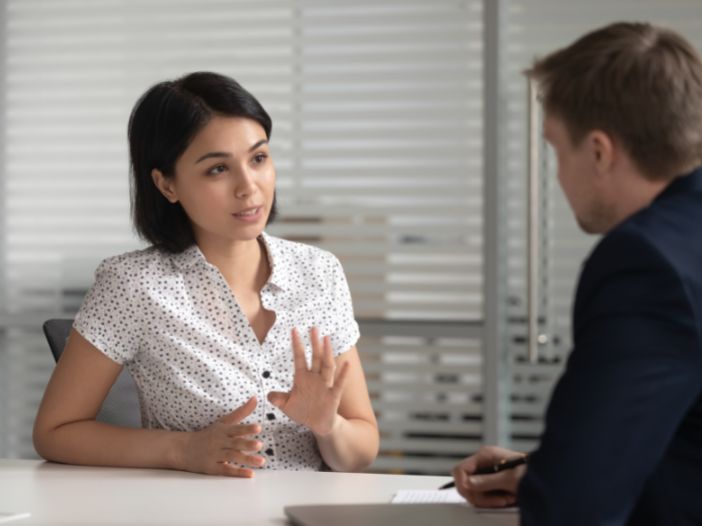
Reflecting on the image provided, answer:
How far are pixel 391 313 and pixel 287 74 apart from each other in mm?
1009

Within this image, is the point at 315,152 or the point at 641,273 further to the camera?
the point at 315,152

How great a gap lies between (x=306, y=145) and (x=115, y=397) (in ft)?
6.53

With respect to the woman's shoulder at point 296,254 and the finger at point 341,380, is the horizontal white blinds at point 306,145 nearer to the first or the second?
the woman's shoulder at point 296,254

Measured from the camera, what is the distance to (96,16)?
441 centimetres

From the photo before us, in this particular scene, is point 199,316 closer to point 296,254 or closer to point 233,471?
point 296,254

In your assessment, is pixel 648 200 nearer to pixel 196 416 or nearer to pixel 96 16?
pixel 196 416

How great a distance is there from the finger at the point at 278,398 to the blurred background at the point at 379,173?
2.01 metres

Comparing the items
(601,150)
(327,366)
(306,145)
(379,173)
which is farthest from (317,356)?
(306,145)

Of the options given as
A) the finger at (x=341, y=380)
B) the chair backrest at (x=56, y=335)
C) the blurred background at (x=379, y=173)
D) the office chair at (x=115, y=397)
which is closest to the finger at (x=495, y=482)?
the finger at (x=341, y=380)

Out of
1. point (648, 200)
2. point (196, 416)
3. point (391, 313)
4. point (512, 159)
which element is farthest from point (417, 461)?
point (648, 200)

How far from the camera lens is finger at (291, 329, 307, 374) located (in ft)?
6.29

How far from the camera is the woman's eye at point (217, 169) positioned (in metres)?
2.28

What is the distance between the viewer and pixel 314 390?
6.53ft

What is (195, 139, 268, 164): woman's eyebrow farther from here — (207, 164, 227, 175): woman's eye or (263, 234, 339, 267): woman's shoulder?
(263, 234, 339, 267): woman's shoulder
